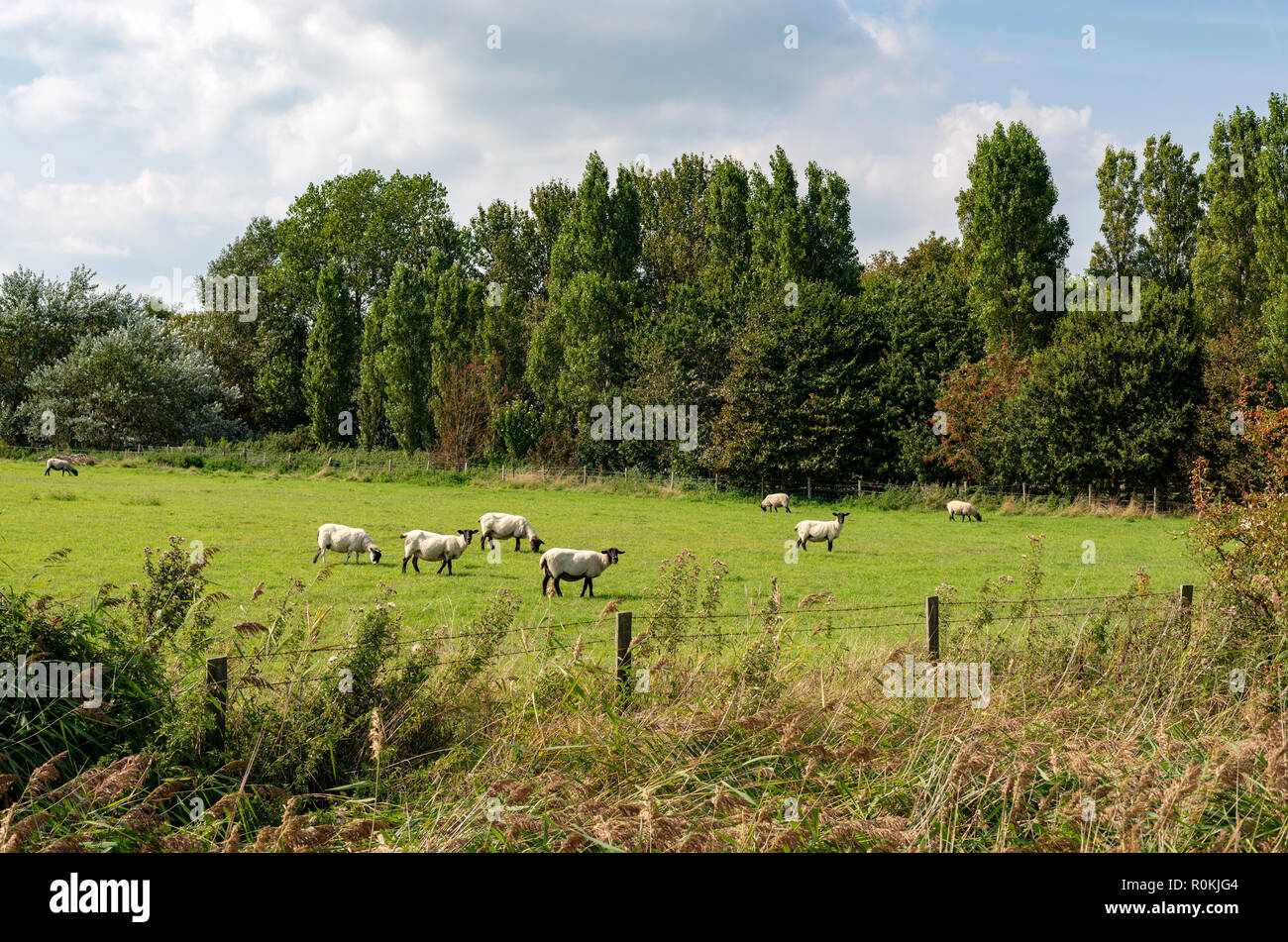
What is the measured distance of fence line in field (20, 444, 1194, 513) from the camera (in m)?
40.0

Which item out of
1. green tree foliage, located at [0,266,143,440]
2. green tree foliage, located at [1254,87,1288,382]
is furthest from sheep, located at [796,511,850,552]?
green tree foliage, located at [0,266,143,440]

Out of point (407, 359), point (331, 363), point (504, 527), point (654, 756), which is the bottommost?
point (504, 527)

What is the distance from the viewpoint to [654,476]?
4903 cm

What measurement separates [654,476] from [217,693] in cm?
4274

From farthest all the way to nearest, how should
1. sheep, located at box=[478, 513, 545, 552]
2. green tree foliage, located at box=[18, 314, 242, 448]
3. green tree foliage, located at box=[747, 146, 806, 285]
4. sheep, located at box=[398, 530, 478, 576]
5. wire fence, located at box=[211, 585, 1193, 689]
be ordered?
1. green tree foliage, located at box=[18, 314, 242, 448]
2. green tree foliage, located at box=[747, 146, 806, 285]
3. sheep, located at box=[478, 513, 545, 552]
4. sheep, located at box=[398, 530, 478, 576]
5. wire fence, located at box=[211, 585, 1193, 689]

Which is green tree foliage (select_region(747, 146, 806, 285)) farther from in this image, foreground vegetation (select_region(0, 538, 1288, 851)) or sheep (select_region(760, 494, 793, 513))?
foreground vegetation (select_region(0, 538, 1288, 851))

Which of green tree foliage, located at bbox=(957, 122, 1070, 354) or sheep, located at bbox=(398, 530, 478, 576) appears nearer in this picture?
sheep, located at bbox=(398, 530, 478, 576)

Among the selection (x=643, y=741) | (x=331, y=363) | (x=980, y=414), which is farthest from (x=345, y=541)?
(x=331, y=363)

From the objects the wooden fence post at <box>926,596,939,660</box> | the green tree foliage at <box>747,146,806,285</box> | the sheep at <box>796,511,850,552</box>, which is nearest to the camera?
the wooden fence post at <box>926,596,939,660</box>

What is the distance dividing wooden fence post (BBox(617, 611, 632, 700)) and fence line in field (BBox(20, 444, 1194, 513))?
3536 centimetres

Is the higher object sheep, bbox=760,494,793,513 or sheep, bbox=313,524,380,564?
sheep, bbox=313,524,380,564

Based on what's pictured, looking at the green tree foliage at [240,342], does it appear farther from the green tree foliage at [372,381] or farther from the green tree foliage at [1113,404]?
the green tree foliage at [1113,404]

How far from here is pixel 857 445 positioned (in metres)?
45.6

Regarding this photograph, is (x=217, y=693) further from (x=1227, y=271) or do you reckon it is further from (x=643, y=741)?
(x=1227, y=271)
